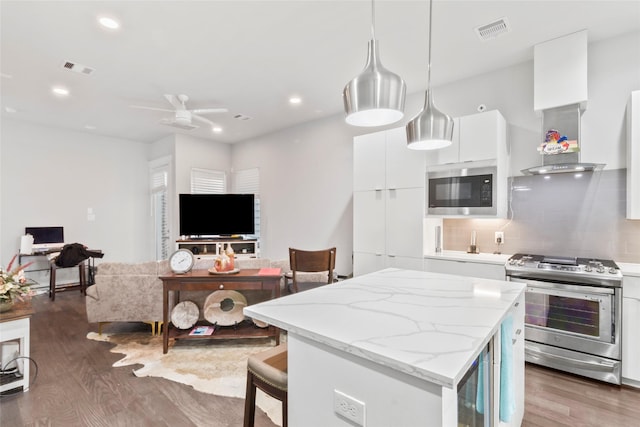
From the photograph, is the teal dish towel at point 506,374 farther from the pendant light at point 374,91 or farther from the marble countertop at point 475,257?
the marble countertop at point 475,257

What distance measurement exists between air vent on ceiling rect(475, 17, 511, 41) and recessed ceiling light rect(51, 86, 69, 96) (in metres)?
4.77

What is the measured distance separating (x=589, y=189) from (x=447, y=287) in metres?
2.23

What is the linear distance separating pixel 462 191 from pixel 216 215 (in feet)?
13.9

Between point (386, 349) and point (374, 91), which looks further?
point (374, 91)

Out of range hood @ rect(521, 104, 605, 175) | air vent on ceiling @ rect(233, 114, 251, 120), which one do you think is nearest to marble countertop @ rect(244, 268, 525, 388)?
range hood @ rect(521, 104, 605, 175)

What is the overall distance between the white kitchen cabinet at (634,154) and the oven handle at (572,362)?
1.22 meters

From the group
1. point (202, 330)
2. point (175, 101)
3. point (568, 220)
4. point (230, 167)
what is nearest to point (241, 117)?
point (175, 101)

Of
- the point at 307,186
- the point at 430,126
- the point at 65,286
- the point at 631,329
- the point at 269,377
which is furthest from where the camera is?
the point at 65,286

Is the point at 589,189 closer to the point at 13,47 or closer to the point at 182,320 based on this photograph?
the point at 182,320

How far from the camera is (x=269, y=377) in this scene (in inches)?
57.4

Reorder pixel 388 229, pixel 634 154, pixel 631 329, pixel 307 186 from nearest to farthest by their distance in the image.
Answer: pixel 631 329
pixel 634 154
pixel 388 229
pixel 307 186

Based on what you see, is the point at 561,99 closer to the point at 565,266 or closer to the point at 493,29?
the point at 493,29

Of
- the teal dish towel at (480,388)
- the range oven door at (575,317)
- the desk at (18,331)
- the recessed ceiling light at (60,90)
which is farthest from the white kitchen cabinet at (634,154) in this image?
the recessed ceiling light at (60,90)

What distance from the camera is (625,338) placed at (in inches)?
97.0
